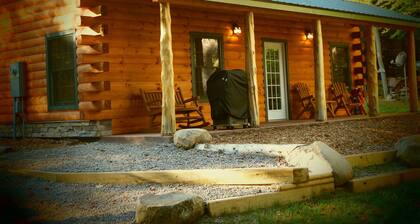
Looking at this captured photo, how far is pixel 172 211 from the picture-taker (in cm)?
409

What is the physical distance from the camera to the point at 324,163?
5250 mm

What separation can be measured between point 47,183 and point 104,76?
428cm

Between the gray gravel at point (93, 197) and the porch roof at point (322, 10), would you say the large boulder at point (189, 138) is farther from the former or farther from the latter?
the porch roof at point (322, 10)

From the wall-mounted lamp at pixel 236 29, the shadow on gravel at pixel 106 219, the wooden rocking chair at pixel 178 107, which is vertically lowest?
the shadow on gravel at pixel 106 219

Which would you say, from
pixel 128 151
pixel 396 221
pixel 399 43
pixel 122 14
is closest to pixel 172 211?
pixel 396 221

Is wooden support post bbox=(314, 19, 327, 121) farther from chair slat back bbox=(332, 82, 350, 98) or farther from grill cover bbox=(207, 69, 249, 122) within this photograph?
chair slat back bbox=(332, 82, 350, 98)

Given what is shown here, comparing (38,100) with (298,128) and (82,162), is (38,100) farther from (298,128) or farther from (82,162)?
(298,128)

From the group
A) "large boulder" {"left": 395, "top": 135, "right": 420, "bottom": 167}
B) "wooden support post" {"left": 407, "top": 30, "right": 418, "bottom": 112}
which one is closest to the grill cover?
"large boulder" {"left": 395, "top": 135, "right": 420, "bottom": 167}

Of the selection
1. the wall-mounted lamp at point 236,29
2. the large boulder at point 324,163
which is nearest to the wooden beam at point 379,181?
the large boulder at point 324,163

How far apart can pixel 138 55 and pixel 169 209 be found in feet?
23.9

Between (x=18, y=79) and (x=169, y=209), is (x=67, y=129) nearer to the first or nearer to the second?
(x=18, y=79)

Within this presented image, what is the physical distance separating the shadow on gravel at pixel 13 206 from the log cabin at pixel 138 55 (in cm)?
331

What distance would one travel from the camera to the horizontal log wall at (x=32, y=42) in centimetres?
1082

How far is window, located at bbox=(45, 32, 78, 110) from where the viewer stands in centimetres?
1061
